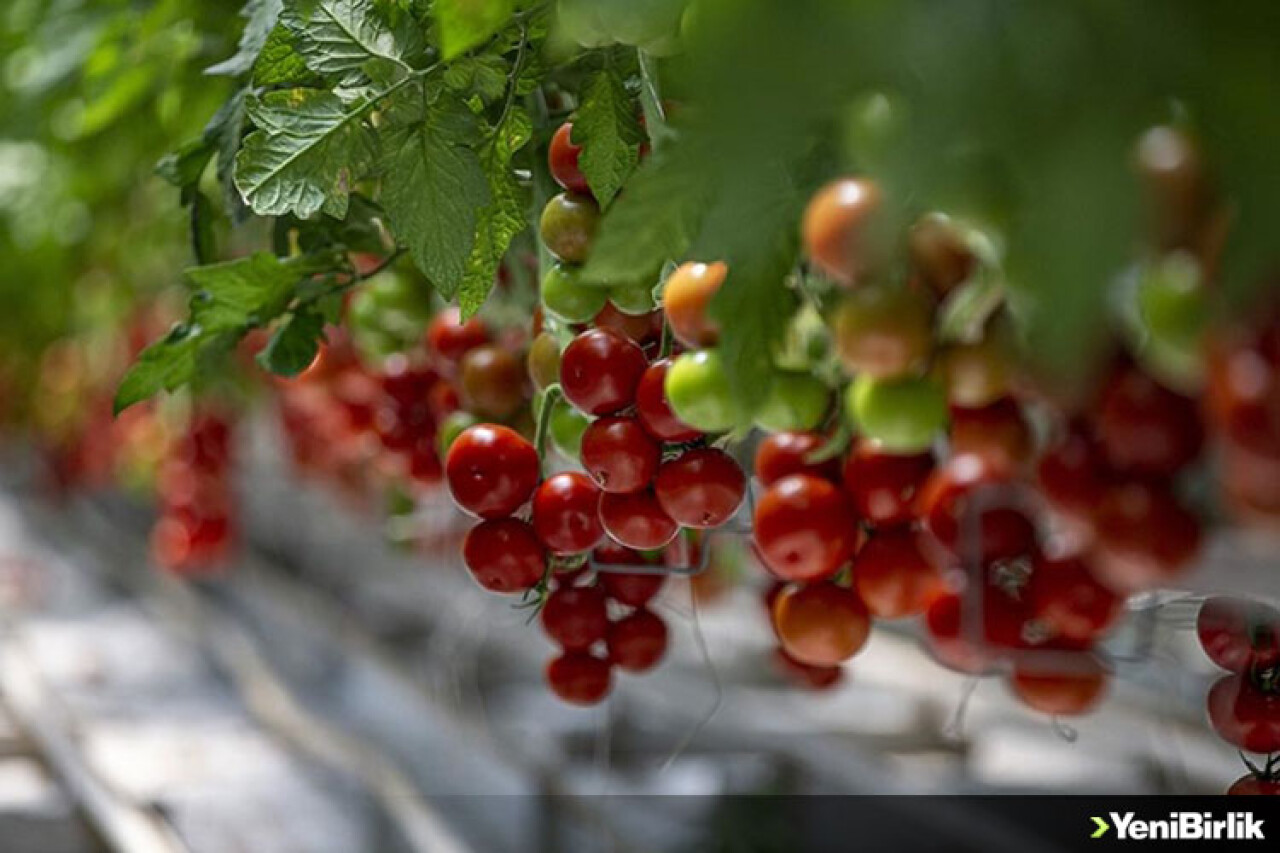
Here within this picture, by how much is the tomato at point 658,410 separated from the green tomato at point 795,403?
0.05m

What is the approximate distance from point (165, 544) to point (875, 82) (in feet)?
6.20

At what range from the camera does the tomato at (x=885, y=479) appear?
0.55 m

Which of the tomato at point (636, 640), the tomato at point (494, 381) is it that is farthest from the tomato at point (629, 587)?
the tomato at point (494, 381)

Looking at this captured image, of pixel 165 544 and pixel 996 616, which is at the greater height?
pixel 996 616

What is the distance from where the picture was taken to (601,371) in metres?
0.61

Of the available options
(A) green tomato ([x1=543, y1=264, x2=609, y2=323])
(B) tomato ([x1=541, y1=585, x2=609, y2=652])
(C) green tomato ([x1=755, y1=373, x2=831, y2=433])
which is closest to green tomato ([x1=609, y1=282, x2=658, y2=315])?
(A) green tomato ([x1=543, y1=264, x2=609, y2=323])

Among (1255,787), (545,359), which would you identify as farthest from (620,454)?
(1255,787)

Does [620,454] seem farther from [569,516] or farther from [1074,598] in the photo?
[1074,598]

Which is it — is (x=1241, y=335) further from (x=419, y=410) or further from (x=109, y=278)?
(x=109, y=278)

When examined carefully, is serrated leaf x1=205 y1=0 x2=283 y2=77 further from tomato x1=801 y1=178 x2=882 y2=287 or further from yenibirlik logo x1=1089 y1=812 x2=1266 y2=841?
yenibirlik logo x1=1089 y1=812 x2=1266 y2=841

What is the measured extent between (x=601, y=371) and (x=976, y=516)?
18 centimetres

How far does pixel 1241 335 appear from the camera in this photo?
0.33m

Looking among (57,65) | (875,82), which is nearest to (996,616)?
(875,82)

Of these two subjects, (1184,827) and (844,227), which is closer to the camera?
(844,227)
